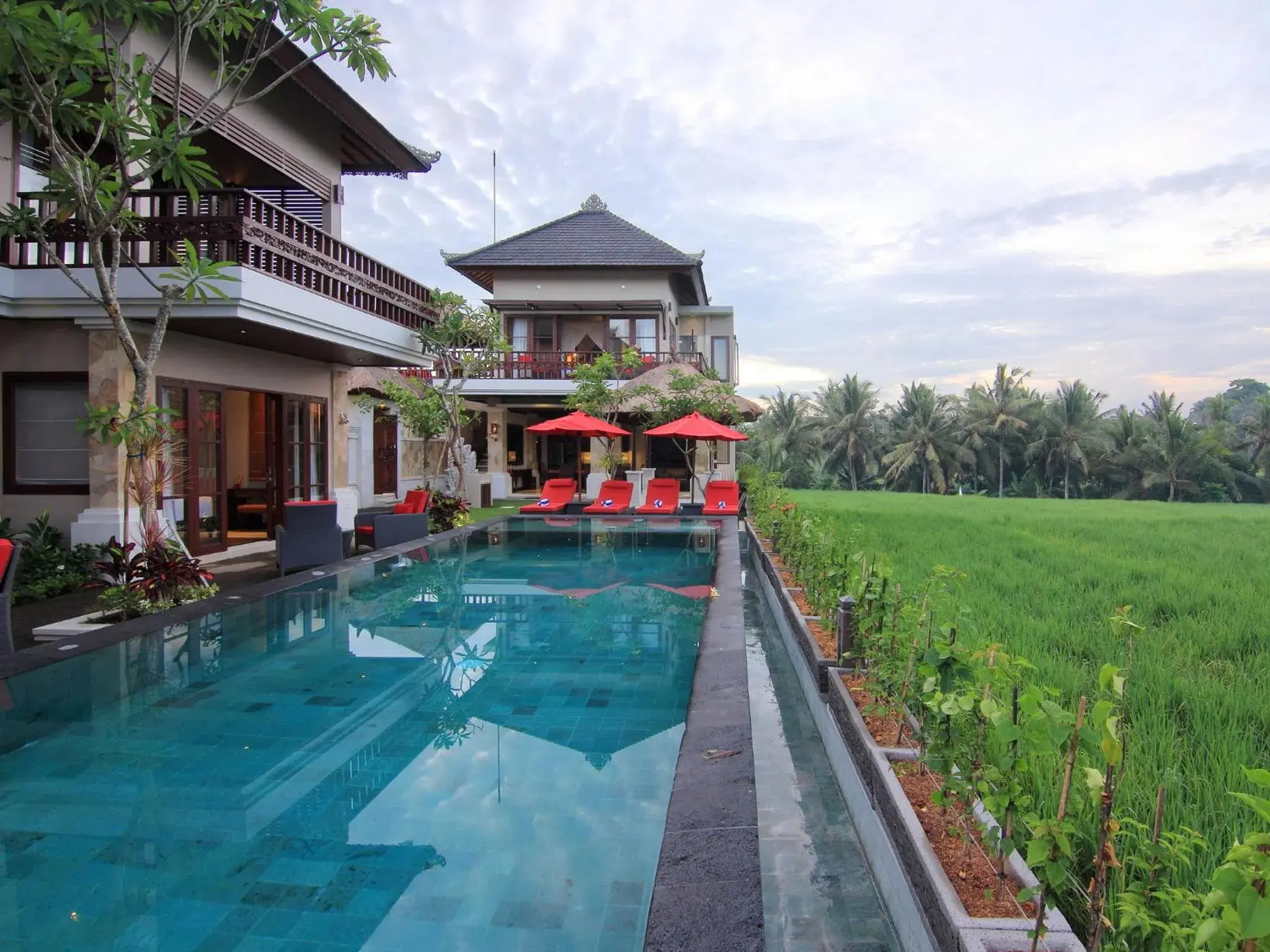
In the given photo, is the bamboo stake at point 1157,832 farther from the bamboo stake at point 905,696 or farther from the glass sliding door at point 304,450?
the glass sliding door at point 304,450

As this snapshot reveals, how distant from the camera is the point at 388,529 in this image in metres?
10.5

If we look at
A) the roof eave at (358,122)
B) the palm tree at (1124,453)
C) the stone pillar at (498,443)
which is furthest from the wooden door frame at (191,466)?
the palm tree at (1124,453)

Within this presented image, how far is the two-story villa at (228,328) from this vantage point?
8141 mm

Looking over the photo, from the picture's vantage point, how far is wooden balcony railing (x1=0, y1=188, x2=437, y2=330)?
8.03 meters

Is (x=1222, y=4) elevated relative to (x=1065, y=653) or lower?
elevated

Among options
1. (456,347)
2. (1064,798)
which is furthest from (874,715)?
(456,347)

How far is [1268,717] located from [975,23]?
10339 millimetres

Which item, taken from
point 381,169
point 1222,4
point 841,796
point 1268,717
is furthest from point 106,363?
point 1222,4

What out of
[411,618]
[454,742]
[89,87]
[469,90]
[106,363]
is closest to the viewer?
[454,742]

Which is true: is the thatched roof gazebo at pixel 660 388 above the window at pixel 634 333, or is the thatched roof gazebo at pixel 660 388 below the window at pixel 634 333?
below

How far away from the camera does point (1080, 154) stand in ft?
45.2

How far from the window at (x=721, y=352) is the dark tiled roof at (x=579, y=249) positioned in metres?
3.35

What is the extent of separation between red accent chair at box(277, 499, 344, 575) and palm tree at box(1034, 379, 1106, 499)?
36.6 meters

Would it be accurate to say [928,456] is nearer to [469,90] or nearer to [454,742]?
[469,90]
